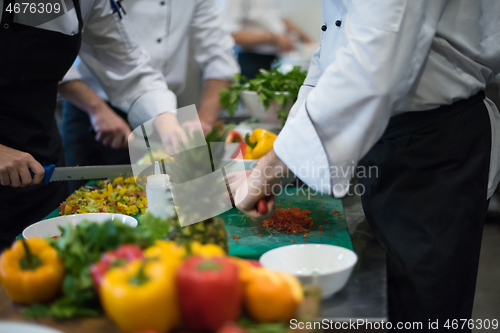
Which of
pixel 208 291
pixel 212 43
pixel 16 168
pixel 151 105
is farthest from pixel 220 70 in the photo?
pixel 208 291

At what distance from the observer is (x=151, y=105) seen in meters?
1.80

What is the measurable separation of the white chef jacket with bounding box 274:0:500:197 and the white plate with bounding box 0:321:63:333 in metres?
0.57

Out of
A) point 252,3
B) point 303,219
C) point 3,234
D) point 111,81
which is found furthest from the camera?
point 252,3

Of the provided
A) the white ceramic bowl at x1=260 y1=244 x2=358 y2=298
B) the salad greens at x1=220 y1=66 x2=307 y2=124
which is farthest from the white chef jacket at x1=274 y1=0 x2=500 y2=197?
the salad greens at x1=220 y1=66 x2=307 y2=124

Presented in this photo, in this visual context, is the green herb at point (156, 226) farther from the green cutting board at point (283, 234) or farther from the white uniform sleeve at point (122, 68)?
the white uniform sleeve at point (122, 68)

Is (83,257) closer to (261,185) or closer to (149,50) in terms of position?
(261,185)

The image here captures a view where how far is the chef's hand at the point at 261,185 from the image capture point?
99cm

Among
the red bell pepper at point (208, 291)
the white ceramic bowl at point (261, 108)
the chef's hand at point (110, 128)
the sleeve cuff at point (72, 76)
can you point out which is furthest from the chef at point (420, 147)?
the sleeve cuff at point (72, 76)

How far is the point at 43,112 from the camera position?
5.30 ft

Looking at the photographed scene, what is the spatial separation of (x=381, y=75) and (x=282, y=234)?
1.63 feet

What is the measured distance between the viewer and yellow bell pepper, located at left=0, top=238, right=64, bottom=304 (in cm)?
63

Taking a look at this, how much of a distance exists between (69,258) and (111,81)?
1.38 meters

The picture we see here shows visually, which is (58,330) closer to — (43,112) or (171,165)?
(171,165)

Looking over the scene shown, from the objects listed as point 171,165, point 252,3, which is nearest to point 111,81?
point 171,165
